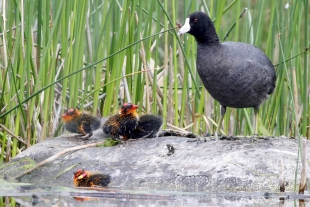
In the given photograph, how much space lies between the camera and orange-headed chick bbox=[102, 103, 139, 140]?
16.6 ft

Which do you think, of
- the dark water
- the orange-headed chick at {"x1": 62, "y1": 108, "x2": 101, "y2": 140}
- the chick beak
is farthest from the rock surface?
the chick beak

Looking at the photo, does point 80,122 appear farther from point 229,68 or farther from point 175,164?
point 229,68

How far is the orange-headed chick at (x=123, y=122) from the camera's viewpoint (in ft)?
16.6

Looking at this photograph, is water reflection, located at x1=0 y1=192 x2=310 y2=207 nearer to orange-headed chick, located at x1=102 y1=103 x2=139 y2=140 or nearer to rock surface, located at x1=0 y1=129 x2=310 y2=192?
rock surface, located at x1=0 y1=129 x2=310 y2=192

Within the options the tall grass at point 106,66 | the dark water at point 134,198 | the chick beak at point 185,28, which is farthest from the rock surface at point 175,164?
the chick beak at point 185,28

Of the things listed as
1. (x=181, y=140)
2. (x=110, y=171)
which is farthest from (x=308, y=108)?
(x=110, y=171)

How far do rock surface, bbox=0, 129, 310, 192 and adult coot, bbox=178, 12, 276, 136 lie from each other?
0.49 metres

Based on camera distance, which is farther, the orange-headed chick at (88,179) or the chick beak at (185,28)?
the chick beak at (185,28)

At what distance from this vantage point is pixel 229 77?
529 centimetres

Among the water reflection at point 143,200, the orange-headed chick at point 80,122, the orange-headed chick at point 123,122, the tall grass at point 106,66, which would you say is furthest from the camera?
the tall grass at point 106,66

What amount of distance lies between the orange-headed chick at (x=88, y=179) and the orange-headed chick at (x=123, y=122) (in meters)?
0.58

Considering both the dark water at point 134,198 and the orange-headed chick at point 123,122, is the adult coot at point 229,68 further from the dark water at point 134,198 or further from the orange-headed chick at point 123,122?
the dark water at point 134,198

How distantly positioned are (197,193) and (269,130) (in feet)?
7.09

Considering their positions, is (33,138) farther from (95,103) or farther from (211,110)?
(211,110)
